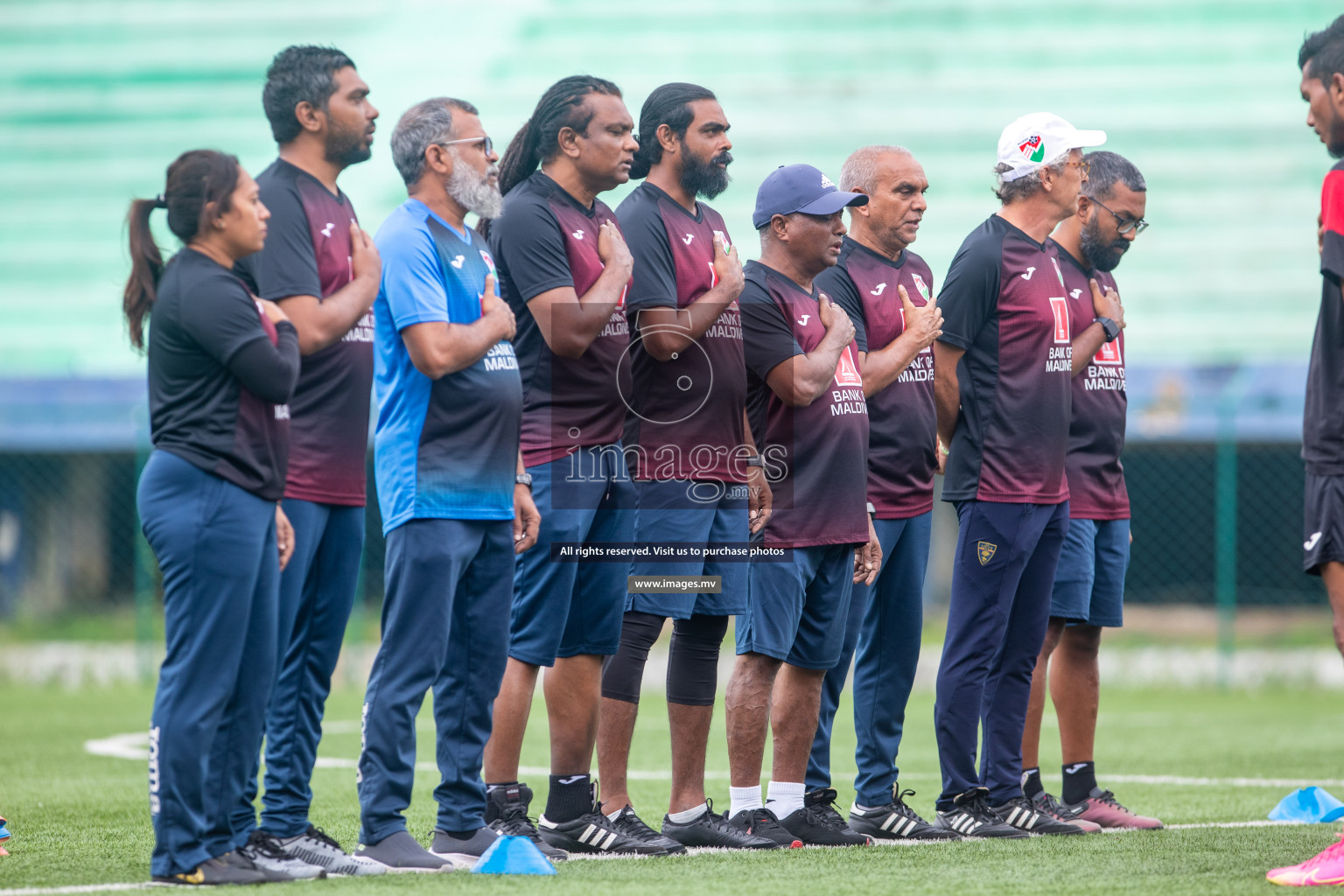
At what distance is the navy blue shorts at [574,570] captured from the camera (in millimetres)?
5582

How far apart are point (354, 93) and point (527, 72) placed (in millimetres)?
21019

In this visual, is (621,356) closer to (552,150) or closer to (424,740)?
(552,150)

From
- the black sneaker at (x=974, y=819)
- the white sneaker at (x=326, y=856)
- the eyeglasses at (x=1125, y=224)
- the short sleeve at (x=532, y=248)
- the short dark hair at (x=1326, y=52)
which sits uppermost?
the short dark hair at (x=1326, y=52)

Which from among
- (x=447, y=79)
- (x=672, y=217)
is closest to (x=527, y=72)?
(x=447, y=79)

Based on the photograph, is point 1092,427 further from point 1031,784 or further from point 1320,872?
point 1320,872

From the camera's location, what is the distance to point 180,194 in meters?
4.80

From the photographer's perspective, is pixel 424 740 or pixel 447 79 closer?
pixel 424 740

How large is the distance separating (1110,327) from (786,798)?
8.33 ft

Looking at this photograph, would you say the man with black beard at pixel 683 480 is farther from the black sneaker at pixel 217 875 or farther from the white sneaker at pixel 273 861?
the black sneaker at pixel 217 875

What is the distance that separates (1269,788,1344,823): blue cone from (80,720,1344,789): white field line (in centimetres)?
71

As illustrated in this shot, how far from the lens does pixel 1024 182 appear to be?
21.3ft

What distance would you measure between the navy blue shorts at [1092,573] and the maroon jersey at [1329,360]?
1.48 metres

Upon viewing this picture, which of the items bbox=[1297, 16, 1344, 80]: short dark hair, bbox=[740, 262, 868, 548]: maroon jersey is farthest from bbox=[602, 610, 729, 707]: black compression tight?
bbox=[1297, 16, 1344, 80]: short dark hair

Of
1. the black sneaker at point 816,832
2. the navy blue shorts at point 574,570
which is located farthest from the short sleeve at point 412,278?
the black sneaker at point 816,832
